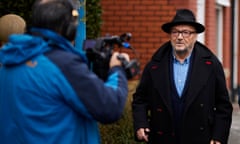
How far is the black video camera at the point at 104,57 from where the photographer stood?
3.06 m

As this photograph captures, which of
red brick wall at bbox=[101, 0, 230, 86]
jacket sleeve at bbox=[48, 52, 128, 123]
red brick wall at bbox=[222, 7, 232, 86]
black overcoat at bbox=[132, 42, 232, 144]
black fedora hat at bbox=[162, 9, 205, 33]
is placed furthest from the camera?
red brick wall at bbox=[222, 7, 232, 86]

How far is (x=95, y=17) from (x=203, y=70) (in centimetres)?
259

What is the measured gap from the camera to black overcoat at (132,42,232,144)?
4.42 metres

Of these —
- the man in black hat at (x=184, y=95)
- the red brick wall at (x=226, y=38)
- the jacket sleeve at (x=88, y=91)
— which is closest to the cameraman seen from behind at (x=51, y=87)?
the jacket sleeve at (x=88, y=91)

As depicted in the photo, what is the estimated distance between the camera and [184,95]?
441cm

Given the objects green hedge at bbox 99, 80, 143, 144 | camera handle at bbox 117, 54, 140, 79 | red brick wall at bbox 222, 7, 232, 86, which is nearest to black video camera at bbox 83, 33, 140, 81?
camera handle at bbox 117, 54, 140, 79

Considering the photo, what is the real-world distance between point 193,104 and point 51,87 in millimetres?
1800

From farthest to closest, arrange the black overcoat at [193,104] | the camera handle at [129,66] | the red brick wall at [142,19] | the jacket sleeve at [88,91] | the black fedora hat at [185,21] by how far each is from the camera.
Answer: the red brick wall at [142,19] < the black fedora hat at [185,21] < the black overcoat at [193,104] < the camera handle at [129,66] < the jacket sleeve at [88,91]

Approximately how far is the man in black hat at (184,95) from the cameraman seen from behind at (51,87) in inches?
59.1

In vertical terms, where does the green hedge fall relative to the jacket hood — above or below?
below

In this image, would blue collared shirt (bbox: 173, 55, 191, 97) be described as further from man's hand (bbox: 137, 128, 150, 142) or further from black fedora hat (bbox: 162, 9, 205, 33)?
man's hand (bbox: 137, 128, 150, 142)

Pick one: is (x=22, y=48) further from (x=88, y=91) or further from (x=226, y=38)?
(x=226, y=38)

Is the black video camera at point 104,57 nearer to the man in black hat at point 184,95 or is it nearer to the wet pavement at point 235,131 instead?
the man in black hat at point 184,95

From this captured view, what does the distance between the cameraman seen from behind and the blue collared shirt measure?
4.97ft
